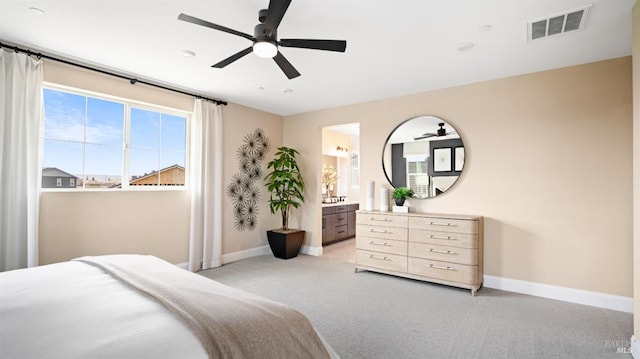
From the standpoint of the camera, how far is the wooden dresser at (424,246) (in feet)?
11.4

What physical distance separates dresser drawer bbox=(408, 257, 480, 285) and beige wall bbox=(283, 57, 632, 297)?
1.53 ft

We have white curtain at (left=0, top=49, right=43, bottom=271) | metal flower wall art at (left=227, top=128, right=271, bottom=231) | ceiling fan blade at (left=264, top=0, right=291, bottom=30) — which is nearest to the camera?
ceiling fan blade at (left=264, top=0, right=291, bottom=30)

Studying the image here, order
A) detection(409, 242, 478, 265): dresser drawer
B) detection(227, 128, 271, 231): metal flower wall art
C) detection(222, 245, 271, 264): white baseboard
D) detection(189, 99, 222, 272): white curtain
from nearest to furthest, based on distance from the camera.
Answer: detection(409, 242, 478, 265): dresser drawer < detection(189, 99, 222, 272): white curtain < detection(222, 245, 271, 264): white baseboard < detection(227, 128, 271, 231): metal flower wall art

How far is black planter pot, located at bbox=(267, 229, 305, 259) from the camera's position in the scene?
5.02 meters

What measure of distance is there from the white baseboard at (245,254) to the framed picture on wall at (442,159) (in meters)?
3.14

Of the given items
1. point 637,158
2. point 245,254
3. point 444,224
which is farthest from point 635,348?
point 245,254

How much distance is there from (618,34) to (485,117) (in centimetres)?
137

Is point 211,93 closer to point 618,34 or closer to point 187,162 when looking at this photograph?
point 187,162

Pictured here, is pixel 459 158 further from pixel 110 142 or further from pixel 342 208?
pixel 110 142

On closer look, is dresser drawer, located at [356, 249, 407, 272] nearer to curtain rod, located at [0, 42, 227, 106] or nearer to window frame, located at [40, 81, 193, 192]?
window frame, located at [40, 81, 193, 192]

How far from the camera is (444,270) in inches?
141

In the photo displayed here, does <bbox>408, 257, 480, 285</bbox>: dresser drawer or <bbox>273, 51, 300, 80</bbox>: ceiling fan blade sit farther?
<bbox>408, 257, 480, 285</bbox>: dresser drawer

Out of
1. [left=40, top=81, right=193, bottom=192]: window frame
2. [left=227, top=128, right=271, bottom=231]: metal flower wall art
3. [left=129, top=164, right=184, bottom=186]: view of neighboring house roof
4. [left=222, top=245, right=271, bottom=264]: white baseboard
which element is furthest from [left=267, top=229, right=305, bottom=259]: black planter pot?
[left=129, top=164, right=184, bottom=186]: view of neighboring house roof

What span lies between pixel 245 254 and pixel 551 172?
4.37 metres
